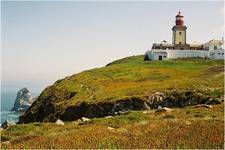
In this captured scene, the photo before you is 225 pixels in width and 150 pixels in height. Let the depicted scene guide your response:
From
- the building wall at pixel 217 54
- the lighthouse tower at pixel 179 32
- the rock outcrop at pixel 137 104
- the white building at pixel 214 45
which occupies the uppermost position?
the lighthouse tower at pixel 179 32

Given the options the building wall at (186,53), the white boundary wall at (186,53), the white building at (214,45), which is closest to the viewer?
the white building at (214,45)

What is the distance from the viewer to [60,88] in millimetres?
100812

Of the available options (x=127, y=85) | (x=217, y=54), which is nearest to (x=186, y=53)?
(x=217, y=54)

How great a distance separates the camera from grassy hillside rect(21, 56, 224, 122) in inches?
2822

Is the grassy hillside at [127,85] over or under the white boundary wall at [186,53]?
under

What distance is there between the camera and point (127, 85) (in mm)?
88938

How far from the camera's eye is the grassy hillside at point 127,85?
71688 millimetres

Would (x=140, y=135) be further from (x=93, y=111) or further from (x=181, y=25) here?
(x=181, y=25)

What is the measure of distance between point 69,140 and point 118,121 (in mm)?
9744

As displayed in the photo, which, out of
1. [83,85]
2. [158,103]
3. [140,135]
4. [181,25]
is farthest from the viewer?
[181,25]

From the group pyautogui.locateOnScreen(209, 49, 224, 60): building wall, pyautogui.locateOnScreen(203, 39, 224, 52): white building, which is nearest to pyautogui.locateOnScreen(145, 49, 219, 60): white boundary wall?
pyautogui.locateOnScreen(209, 49, 224, 60): building wall

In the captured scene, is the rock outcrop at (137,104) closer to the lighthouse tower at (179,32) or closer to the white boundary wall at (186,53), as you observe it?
the white boundary wall at (186,53)

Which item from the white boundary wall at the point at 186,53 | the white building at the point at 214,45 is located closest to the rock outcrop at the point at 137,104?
Answer: the white boundary wall at the point at 186,53

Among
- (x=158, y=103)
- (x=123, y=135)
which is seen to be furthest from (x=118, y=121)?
(x=158, y=103)
